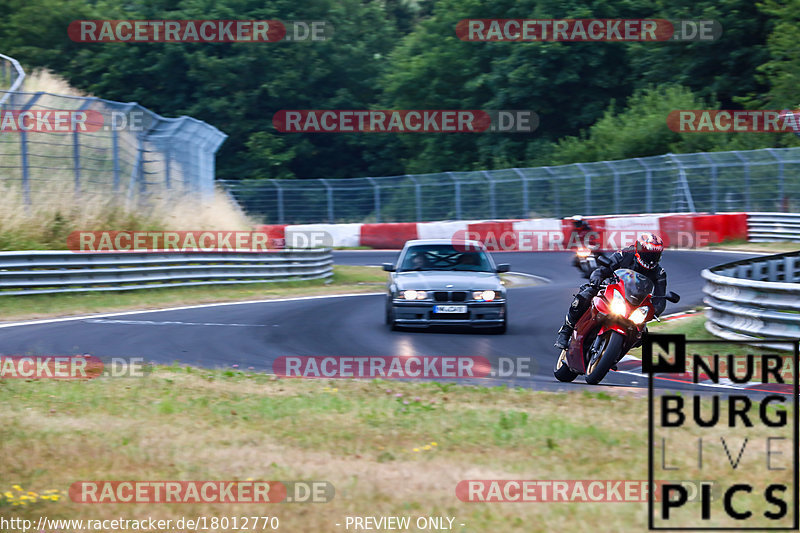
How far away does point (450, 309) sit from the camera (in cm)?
1300

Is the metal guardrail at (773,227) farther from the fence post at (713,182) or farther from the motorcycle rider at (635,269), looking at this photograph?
the motorcycle rider at (635,269)

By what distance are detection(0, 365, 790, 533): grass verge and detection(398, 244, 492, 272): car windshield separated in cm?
570

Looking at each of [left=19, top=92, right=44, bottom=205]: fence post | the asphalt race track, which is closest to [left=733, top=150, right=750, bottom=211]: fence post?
the asphalt race track

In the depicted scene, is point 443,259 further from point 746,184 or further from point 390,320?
point 746,184

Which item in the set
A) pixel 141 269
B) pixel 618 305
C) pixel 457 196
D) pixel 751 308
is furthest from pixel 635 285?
pixel 457 196

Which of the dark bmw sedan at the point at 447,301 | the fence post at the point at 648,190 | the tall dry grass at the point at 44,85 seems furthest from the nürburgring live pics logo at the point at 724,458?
the fence post at the point at 648,190

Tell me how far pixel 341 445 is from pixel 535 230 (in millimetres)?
25728

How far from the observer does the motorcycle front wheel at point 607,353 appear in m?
8.17

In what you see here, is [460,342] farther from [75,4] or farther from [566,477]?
[75,4]

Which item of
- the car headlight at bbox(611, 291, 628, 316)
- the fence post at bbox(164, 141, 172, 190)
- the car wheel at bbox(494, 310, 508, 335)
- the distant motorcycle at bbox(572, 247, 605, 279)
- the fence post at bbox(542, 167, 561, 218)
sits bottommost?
the car wheel at bbox(494, 310, 508, 335)

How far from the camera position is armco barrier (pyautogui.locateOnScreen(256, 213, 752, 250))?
96.7 ft

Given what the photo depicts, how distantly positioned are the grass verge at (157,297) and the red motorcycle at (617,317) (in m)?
9.55

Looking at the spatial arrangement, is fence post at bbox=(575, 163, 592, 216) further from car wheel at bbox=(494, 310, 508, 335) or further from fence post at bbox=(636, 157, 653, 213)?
car wheel at bbox=(494, 310, 508, 335)

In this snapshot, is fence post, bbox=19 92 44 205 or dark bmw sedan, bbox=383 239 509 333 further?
fence post, bbox=19 92 44 205
